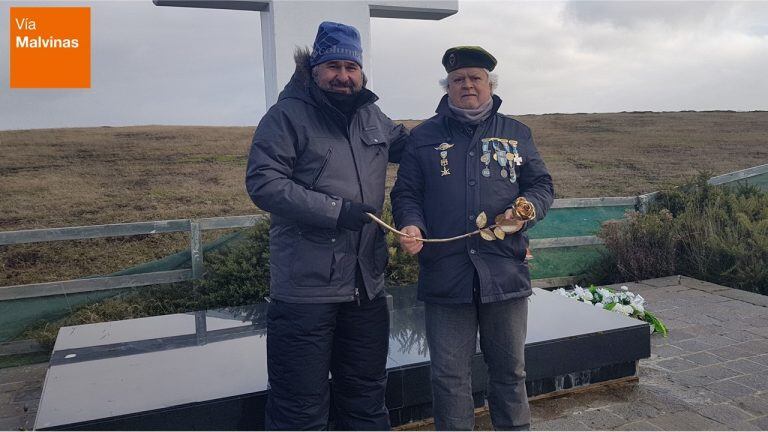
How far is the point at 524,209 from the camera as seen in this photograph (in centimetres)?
254

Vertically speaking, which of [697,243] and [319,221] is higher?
[319,221]

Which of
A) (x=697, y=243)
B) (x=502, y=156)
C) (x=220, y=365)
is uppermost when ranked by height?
(x=502, y=156)

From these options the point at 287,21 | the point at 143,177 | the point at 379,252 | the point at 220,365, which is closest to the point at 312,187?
the point at 379,252

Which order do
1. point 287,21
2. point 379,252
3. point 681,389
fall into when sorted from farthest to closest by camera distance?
point 287,21 < point 681,389 < point 379,252

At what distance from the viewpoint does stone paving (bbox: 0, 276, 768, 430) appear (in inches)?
139

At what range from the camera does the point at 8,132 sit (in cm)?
812

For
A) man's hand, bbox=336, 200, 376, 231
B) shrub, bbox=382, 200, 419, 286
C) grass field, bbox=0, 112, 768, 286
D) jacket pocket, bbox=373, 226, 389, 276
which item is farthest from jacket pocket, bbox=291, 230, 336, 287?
grass field, bbox=0, 112, 768, 286

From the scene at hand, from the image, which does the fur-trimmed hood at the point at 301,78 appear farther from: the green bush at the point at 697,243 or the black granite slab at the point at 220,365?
the green bush at the point at 697,243

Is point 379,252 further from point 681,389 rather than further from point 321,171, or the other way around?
point 681,389

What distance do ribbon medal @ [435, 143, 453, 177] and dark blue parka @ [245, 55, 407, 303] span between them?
0.28m

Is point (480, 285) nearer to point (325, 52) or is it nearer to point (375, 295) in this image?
point (375, 295)

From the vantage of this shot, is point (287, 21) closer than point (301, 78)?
No

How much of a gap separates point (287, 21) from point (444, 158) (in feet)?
10.6

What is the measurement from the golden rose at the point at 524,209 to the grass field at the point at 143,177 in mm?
5564
